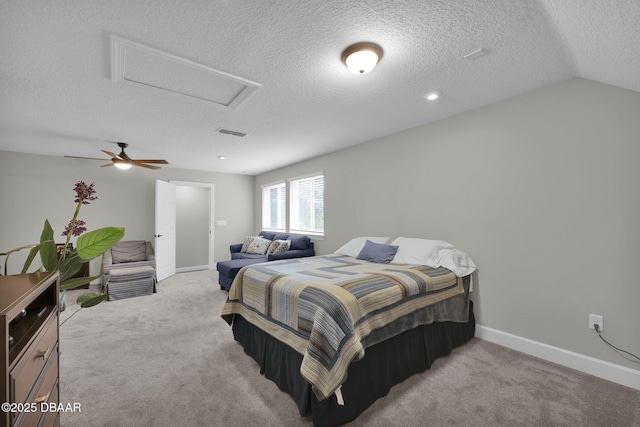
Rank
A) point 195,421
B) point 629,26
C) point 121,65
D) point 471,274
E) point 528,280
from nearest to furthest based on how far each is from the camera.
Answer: point 629,26 < point 195,421 < point 121,65 < point 528,280 < point 471,274

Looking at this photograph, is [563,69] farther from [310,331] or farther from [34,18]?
[34,18]

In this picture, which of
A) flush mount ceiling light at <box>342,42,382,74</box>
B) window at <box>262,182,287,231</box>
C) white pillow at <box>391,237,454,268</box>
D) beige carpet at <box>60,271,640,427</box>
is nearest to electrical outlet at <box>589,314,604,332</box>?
beige carpet at <box>60,271,640,427</box>

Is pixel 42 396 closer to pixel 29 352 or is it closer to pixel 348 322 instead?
pixel 29 352

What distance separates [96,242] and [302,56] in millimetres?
1737

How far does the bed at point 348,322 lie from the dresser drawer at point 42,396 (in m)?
1.15

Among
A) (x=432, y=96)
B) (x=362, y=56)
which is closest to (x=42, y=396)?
(x=362, y=56)

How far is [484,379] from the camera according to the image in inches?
83.1

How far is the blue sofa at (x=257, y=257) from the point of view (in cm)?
437

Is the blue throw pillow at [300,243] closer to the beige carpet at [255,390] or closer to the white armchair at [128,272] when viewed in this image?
the beige carpet at [255,390]

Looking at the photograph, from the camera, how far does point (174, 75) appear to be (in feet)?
7.30

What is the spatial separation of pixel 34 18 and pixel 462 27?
255 centimetres

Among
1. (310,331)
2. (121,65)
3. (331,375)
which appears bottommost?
(331,375)

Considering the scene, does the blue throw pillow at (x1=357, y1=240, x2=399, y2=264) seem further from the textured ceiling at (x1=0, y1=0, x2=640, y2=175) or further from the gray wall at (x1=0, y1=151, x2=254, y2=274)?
the gray wall at (x1=0, y1=151, x2=254, y2=274)

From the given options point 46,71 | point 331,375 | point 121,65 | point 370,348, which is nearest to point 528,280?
point 370,348
